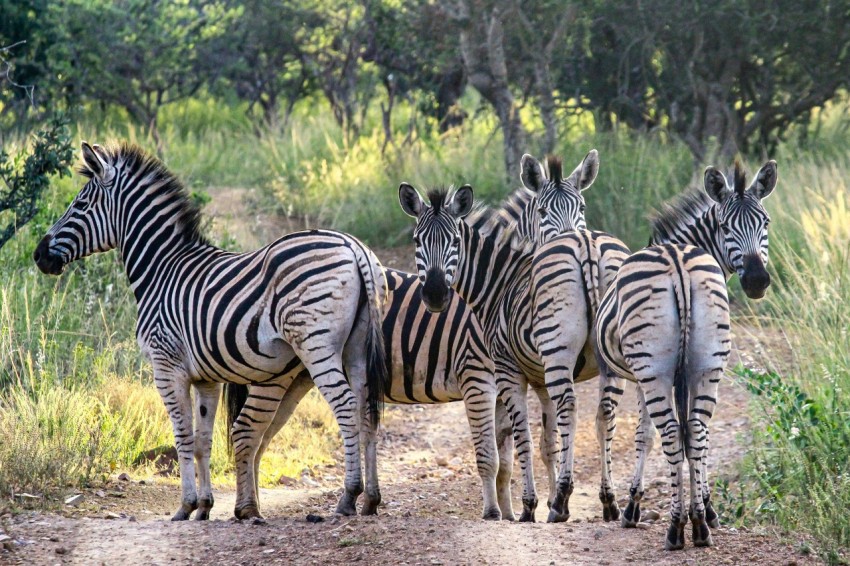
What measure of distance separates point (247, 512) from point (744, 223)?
3508 mm

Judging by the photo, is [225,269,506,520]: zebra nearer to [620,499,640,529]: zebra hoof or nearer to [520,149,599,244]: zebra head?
[620,499,640,529]: zebra hoof

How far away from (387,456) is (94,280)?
3242mm

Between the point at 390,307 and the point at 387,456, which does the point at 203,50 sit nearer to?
the point at 387,456

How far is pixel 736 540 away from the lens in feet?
18.1

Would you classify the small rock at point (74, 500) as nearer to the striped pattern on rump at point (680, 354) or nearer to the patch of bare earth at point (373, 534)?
the patch of bare earth at point (373, 534)

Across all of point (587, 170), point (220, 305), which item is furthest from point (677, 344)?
point (587, 170)

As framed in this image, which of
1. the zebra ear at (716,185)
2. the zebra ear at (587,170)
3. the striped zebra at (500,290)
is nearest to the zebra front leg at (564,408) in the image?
the striped zebra at (500,290)

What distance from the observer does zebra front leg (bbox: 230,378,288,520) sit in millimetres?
6848

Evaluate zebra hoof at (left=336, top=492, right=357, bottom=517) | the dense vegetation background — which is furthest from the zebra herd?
the dense vegetation background

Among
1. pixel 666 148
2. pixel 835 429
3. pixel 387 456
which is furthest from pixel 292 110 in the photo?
pixel 835 429

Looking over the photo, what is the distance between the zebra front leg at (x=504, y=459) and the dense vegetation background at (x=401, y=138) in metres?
1.34

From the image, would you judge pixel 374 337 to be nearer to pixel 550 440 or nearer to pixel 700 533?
pixel 550 440

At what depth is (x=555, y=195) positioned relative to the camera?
795 cm

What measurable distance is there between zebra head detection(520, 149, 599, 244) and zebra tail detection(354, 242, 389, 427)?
5.78 feet
